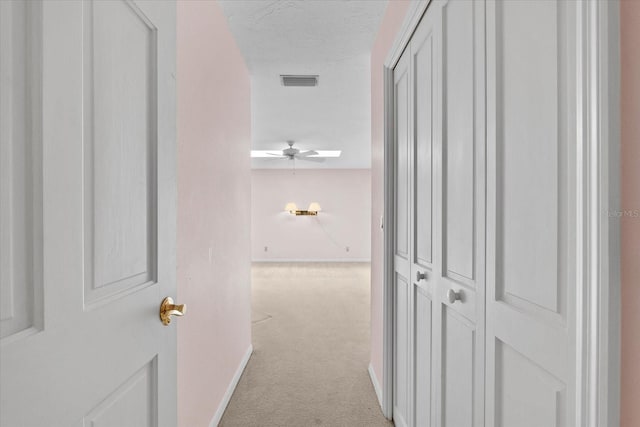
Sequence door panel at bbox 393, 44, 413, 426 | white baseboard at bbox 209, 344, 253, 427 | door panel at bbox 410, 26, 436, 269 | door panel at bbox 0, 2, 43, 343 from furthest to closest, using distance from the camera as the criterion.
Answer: white baseboard at bbox 209, 344, 253, 427
door panel at bbox 393, 44, 413, 426
door panel at bbox 410, 26, 436, 269
door panel at bbox 0, 2, 43, 343

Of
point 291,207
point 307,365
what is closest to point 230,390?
point 307,365

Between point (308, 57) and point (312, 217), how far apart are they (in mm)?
7044

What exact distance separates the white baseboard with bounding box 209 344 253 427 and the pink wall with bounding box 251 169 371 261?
6601 mm

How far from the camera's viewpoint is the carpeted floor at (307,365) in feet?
7.23

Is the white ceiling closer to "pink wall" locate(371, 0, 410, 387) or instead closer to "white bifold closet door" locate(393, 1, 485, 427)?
"pink wall" locate(371, 0, 410, 387)

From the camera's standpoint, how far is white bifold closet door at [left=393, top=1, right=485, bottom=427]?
1.11 m

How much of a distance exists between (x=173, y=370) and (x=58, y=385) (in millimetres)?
502

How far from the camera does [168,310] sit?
0.99 m

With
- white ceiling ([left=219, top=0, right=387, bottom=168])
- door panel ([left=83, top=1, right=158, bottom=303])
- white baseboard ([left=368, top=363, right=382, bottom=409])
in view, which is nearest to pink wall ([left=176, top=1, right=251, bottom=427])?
white ceiling ([left=219, top=0, right=387, bottom=168])

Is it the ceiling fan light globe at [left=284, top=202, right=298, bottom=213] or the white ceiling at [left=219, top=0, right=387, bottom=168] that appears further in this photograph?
the ceiling fan light globe at [left=284, top=202, right=298, bottom=213]

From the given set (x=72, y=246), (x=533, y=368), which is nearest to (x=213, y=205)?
(x=72, y=246)

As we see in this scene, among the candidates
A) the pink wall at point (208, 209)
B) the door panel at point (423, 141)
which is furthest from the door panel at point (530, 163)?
the pink wall at point (208, 209)

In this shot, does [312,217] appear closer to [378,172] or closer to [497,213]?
[378,172]

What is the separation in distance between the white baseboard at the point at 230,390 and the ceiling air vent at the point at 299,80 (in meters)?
2.38
